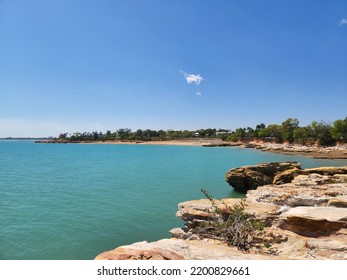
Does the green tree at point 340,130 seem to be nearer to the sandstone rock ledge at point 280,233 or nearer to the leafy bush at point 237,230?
the sandstone rock ledge at point 280,233

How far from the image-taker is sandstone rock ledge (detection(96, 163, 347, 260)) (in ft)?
21.7

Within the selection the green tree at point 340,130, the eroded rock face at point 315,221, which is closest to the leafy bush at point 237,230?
the eroded rock face at point 315,221

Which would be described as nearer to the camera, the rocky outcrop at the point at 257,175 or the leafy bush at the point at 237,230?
the leafy bush at the point at 237,230

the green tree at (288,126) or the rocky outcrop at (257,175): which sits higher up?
the green tree at (288,126)

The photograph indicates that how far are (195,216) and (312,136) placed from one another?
111360 mm

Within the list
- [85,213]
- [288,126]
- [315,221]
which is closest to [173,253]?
[315,221]

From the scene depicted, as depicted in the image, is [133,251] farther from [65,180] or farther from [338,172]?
[65,180]

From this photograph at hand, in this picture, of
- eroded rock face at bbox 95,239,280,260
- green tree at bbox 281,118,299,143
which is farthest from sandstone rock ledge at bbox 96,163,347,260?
green tree at bbox 281,118,299,143

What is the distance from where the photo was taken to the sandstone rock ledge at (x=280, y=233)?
661 centimetres

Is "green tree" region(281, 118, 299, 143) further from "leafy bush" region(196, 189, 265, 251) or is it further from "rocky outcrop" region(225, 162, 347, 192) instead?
"leafy bush" region(196, 189, 265, 251)

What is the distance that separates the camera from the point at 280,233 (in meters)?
9.19

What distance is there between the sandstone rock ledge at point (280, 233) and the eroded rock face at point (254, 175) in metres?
10.2

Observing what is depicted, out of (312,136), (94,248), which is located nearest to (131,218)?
(94,248)

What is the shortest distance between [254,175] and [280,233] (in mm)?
14893
